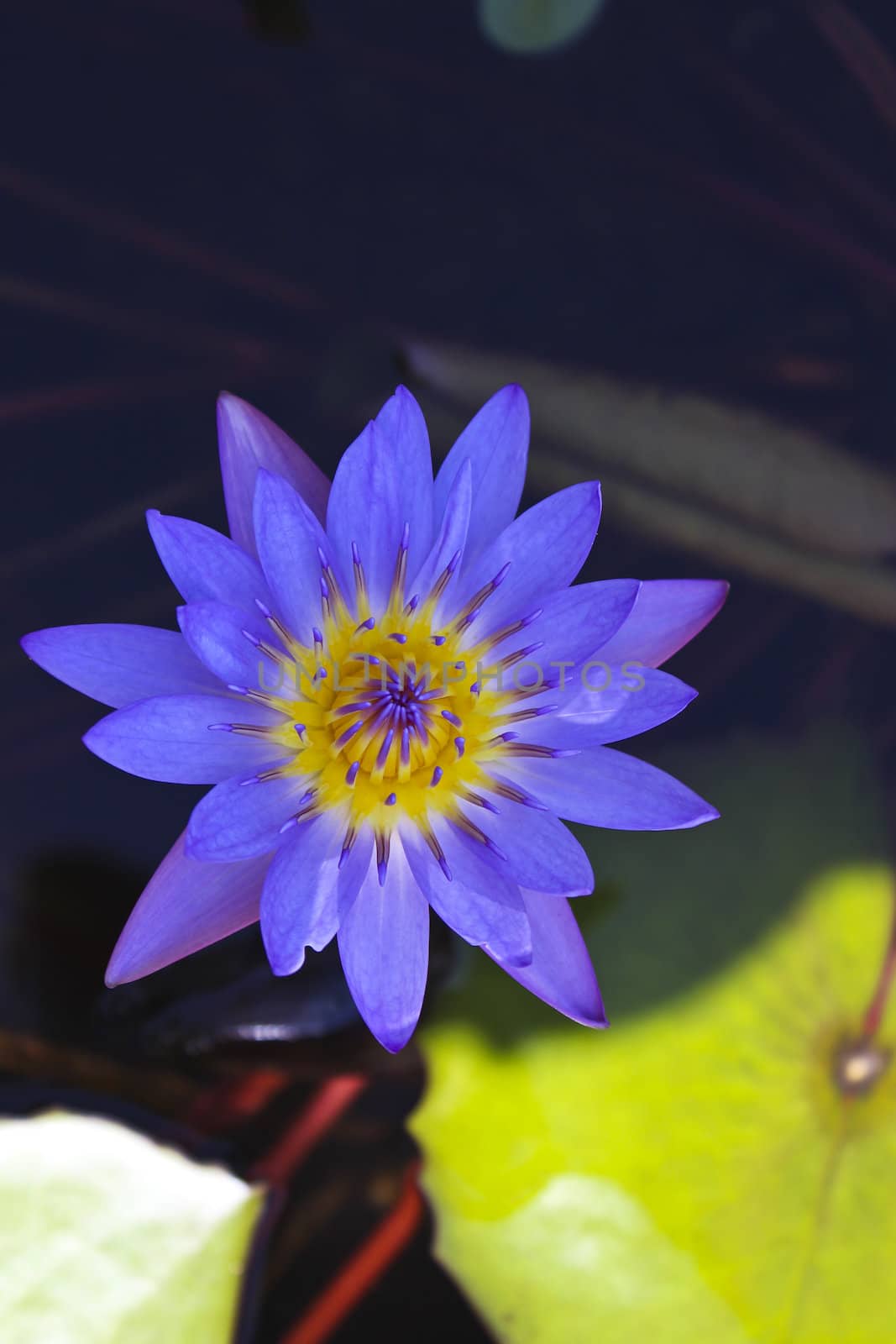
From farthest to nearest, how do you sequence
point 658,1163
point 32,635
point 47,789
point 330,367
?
point 330,367
point 47,789
point 658,1163
point 32,635

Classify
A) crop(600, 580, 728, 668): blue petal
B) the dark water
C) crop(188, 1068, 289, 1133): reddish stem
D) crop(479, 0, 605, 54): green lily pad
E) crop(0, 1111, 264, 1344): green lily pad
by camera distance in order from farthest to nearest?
crop(479, 0, 605, 54): green lily pad
the dark water
crop(188, 1068, 289, 1133): reddish stem
crop(0, 1111, 264, 1344): green lily pad
crop(600, 580, 728, 668): blue petal

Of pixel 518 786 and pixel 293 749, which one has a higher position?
pixel 518 786

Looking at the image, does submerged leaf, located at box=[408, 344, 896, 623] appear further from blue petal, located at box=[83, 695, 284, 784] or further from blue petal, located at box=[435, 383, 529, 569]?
blue petal, located at box=[83, 695, 284, 784]

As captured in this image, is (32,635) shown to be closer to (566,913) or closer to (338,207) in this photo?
(566,913)

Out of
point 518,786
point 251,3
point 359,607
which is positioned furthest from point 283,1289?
point 251,3

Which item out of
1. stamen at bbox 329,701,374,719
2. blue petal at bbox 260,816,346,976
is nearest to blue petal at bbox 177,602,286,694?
stamen at bbox 329,701,374,719

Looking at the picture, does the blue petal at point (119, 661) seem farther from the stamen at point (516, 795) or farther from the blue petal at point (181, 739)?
the stamen at point (516, 795)

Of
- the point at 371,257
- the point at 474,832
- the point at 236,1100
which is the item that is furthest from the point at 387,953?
the point at 371,257

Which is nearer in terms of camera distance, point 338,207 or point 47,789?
point 47,789
